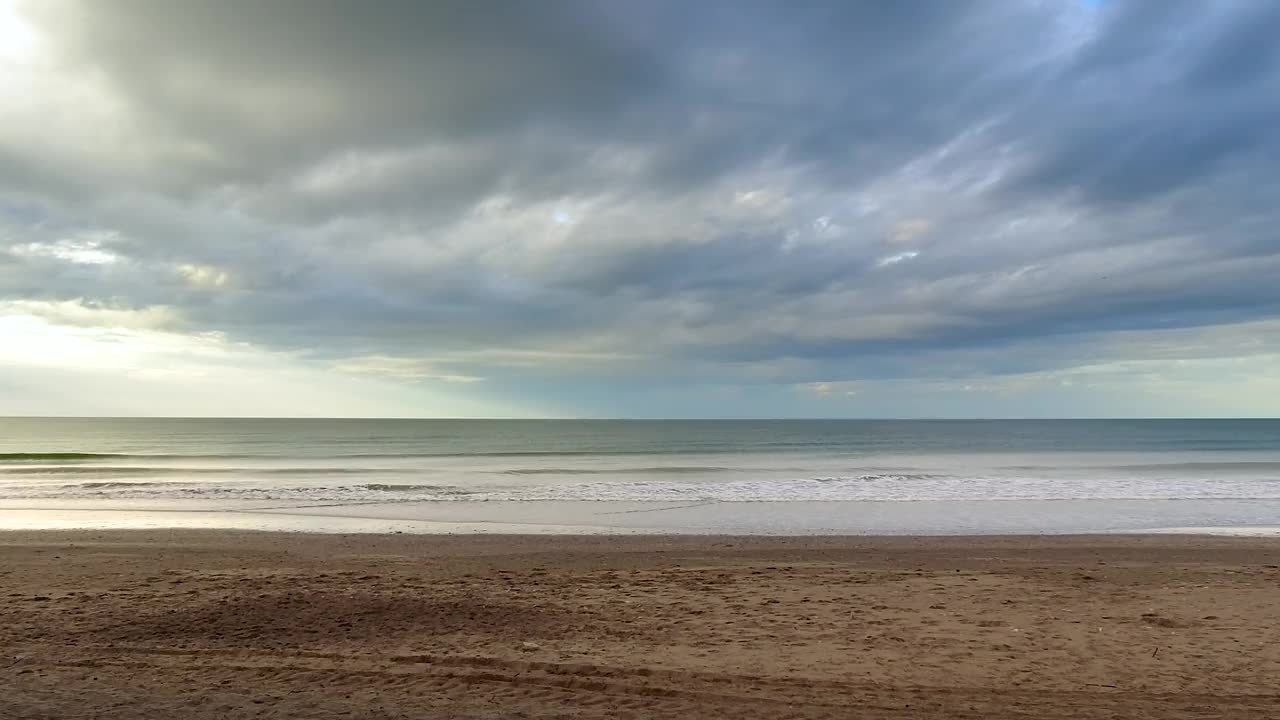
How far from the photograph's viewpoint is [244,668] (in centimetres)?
732

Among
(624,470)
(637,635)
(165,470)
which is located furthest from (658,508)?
(165,470)

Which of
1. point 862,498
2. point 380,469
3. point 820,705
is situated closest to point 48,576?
point 820,705

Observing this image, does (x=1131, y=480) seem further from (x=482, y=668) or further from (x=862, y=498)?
(x=482, y=668)

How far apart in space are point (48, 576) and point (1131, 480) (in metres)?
38.9

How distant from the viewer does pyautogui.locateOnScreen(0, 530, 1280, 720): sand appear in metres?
6.47

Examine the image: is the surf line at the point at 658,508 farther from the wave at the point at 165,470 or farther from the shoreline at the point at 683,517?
the wave at the point at 165,470

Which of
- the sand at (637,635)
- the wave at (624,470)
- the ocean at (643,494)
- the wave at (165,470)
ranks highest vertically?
the sand at (637,635)

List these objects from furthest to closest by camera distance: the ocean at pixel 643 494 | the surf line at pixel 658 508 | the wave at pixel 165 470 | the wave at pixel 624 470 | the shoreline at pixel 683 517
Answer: the wave at pixel 624 470 < the wave at pixel 165 470 < the surf line at pixel 658 508 < the ocean at pixel 643 494 < the shoreline at pixel 683 517

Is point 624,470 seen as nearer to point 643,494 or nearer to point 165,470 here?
point 643,494

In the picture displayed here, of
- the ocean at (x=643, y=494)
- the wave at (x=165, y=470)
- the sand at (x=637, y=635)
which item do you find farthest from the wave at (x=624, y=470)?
the sand at (x=637, y=635)

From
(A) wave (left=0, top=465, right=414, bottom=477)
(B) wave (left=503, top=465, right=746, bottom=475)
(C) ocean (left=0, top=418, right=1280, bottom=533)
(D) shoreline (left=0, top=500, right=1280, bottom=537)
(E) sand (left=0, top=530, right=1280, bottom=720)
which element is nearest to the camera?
(E) sand (left=0, top=530, right=1280, bottom=720)

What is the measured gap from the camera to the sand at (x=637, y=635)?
6469 millimetres

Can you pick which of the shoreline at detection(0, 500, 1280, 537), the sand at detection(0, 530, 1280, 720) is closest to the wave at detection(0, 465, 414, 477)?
the shoreline at detection(0, 500, 1280, 537)

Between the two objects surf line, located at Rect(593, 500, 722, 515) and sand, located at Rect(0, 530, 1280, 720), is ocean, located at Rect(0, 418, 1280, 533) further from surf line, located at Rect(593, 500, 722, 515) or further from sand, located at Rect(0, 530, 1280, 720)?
sand, located at Rect(0, 530, 1280, 720)
